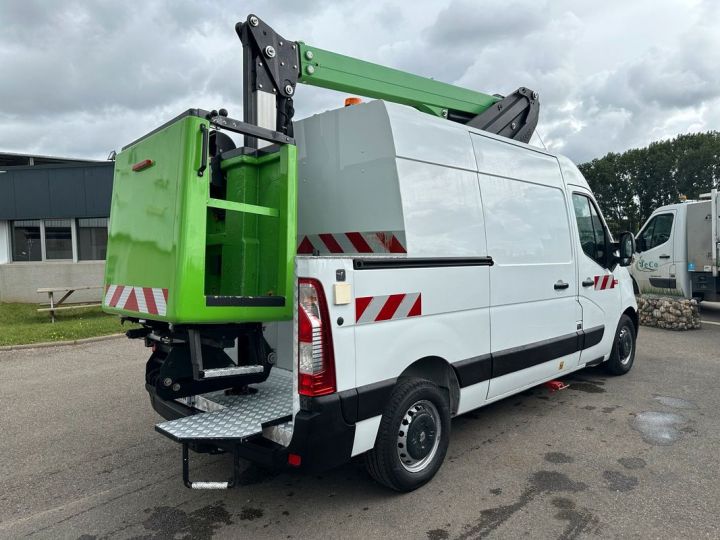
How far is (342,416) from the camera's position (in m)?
2.93

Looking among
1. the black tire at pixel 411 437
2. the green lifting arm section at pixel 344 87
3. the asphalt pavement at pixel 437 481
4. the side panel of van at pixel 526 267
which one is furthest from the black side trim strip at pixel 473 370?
the green lifting arm section at pixel 344 87

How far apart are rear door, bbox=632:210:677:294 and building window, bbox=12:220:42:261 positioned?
16512mm

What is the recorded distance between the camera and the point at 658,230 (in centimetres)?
1164

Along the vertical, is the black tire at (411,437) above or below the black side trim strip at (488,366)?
below

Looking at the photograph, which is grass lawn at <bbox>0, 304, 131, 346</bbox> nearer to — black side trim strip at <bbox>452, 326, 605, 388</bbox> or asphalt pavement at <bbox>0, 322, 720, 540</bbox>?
asphalt pavement at <bbox>0, 322, 720, 540</bbox>

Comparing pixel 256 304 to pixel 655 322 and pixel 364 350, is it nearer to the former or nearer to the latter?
pixel 364 350

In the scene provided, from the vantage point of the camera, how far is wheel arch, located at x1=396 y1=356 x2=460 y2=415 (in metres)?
3.53

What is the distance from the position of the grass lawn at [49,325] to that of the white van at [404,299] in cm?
675

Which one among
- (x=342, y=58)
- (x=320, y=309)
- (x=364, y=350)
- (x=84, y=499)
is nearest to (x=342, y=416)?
(x=364, y=350)

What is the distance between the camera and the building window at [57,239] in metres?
15.5

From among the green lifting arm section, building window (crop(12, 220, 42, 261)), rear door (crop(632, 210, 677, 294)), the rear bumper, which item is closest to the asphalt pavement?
the rear bumper

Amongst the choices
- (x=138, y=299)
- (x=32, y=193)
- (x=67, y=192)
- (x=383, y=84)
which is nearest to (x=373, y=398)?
(x=138, y=299)

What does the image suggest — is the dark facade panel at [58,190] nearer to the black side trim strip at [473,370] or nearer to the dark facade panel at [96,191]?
the dark facade panel at [96,191]

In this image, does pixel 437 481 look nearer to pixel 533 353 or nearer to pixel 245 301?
pixel 533 353
